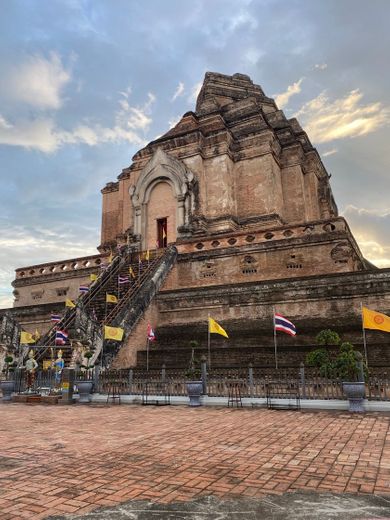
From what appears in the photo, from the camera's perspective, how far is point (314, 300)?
18016 mm

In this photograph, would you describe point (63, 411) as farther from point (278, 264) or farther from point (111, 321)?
point (278, 264)

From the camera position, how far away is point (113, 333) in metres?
15.8

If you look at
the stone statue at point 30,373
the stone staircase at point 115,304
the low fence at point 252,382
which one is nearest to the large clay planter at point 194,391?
the low fence at point 252,382

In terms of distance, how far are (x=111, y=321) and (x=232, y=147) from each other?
1689cm

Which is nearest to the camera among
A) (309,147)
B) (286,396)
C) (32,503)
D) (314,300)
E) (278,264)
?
(32,503)

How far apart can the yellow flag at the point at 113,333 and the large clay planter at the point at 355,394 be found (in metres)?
8.48

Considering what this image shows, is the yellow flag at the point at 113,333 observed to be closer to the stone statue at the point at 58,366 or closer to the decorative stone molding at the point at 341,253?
the stone statue at the point at 58,366

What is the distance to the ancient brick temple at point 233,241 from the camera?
17.5 m

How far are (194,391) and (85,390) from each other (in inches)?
165

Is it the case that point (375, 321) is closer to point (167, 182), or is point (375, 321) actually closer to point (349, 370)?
point (349, 370)

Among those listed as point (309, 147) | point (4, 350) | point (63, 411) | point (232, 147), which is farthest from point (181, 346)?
point (309, 147)

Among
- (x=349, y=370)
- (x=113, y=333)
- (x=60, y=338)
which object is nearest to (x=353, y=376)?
(x=349, y=370)

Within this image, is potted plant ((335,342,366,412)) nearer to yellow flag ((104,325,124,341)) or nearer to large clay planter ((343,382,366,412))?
large clay planter ((343,382,366,412))

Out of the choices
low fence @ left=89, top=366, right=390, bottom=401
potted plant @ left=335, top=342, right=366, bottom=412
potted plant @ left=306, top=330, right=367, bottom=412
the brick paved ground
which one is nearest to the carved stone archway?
low fence @ left=89, top=366, right=390, bottom=401
